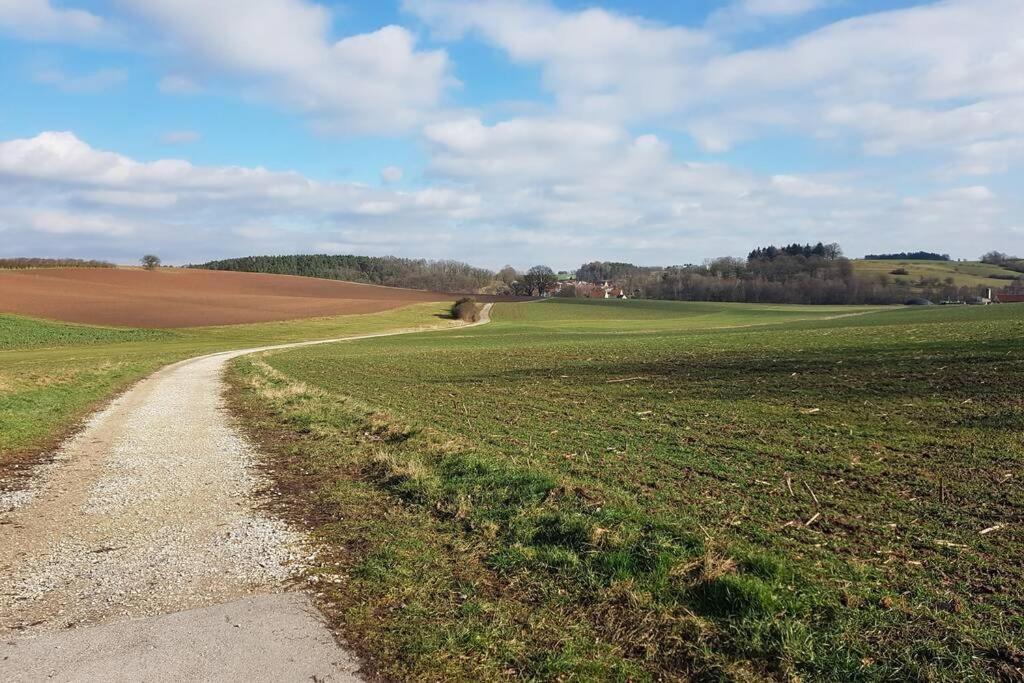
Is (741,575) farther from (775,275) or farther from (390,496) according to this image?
(775,275)

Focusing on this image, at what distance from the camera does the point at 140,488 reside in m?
9.61

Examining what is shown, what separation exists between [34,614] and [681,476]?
24.9 ft

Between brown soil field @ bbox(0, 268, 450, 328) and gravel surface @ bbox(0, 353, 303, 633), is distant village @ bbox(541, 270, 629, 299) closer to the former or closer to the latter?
brown soil field @ bbox(0, 268, 450, 328)

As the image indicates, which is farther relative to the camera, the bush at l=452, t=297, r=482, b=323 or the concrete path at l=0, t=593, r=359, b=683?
the bush at l=452, t=297, r=482, b=323

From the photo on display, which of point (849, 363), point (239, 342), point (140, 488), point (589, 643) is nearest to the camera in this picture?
point (589, 643)

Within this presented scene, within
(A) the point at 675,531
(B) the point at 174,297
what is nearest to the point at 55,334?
(B) the point at 174,297

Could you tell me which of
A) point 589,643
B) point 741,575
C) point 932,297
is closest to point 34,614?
point 589,643

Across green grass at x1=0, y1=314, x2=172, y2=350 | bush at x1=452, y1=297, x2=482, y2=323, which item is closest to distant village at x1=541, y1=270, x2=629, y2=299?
bush at x1=452, y1=297, x2=482, y2=323

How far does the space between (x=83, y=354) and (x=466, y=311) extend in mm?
52836

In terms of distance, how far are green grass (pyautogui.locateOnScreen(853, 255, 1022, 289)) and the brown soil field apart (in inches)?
4822

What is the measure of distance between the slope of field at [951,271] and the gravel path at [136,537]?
563 ft

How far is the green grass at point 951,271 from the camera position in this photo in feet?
499

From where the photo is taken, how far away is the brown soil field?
69.6 m

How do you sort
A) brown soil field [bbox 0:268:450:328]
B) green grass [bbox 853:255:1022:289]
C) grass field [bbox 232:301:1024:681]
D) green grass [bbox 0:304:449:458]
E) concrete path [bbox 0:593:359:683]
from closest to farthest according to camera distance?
concrete path [bbox 0:593:359:683] < grass field [bbox 232:301:1024:681] < green grass [bbox 0:304:449:458] < brown soil field [bbox 0:268:450:328] < green grass [bbox 853:255:1022:289]
